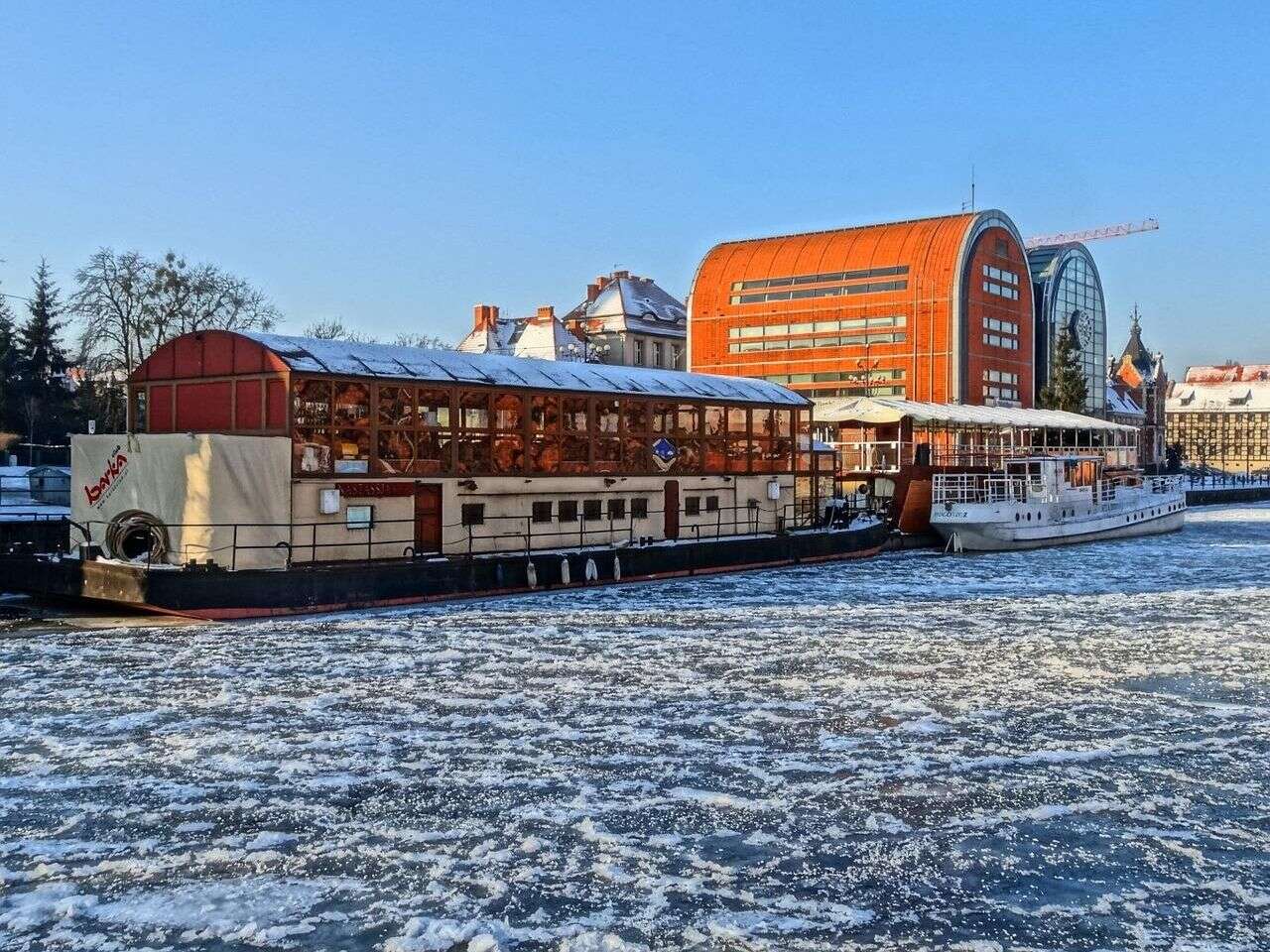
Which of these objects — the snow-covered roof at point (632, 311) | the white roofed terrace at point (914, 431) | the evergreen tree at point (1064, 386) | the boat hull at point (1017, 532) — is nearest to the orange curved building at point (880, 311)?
the evergreen tree at point (1064, 386)

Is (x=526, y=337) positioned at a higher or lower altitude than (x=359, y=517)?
higher

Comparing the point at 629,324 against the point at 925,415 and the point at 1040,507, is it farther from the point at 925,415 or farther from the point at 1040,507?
the point at 1040,507

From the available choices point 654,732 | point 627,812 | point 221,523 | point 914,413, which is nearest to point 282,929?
point 627,812

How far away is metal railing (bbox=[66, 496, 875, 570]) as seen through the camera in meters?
25.9

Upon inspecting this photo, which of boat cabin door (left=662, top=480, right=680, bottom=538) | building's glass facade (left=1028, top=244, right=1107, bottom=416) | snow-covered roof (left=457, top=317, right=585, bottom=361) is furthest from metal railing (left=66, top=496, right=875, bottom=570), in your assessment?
building's glass facade (left=1028, top=244, right=1107, bottom=416)

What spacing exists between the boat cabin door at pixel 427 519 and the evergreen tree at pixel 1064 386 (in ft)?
228

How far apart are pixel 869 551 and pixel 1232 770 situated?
29104 millimetres

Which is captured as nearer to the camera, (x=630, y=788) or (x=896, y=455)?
(x=630, y=788)

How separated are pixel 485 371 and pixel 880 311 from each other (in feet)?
195

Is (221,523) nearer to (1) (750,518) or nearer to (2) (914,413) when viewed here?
(1) (750,518)

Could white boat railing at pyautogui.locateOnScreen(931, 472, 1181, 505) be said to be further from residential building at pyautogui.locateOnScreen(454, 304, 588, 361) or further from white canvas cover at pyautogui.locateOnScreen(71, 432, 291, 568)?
residential building at pyautogui.locateOnScreen(454, 304, 588, 361)

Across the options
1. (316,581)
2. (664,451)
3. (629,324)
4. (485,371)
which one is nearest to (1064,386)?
(629,324)

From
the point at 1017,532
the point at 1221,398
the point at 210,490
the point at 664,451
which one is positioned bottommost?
the point at 1017,532

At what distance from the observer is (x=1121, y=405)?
425 feet
